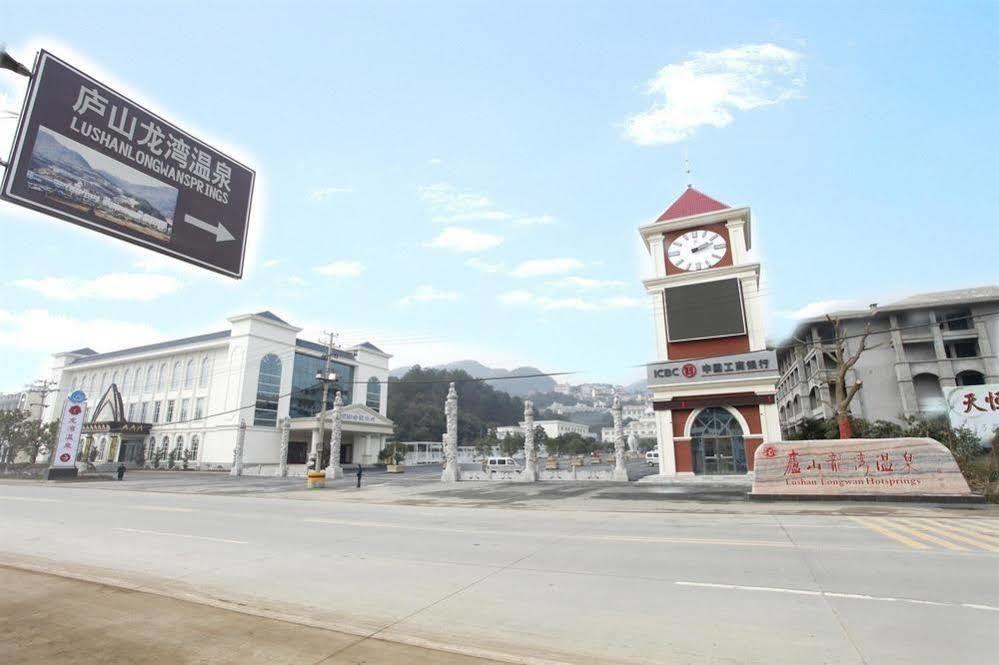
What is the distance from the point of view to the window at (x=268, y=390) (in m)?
57.9

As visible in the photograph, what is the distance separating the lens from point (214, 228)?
24.9 feet

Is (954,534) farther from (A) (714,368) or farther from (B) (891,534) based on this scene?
(A) (714,368)

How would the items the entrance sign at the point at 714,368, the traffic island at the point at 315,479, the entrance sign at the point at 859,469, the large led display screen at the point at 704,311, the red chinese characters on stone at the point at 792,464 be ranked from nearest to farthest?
the entrance sign at the point at 859,469, the red chinese characters on stone at the point at 792,464, the entrance sign at the point at 714,368, the large led display screen at the point at 704,311, the traffic island at the point at 315,479

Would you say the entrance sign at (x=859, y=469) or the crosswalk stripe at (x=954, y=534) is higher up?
the entrance sign at (x=859, y=469)

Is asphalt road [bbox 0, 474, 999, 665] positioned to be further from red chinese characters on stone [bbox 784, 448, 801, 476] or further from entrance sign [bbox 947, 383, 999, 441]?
entrance sign [bbox 947, 383, 999, 441]

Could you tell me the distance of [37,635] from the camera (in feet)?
16.9

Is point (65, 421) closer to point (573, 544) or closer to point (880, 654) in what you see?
point (573, 544)

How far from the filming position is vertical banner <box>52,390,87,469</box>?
3859 centimetres

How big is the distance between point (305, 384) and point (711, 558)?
2452 inches

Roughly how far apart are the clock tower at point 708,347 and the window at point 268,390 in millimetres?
46028

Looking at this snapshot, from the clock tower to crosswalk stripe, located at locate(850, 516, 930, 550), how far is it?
15.6 metres

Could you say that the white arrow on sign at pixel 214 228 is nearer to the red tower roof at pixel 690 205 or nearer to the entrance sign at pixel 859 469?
the entrance sign at pixel 859 469

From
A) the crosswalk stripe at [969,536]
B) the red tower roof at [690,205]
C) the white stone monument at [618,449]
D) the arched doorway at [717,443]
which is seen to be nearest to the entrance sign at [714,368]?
the arched doorway at [717,443]

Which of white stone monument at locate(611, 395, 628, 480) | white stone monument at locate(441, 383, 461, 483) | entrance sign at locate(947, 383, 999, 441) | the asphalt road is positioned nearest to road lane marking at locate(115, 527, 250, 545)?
the asphalt road
